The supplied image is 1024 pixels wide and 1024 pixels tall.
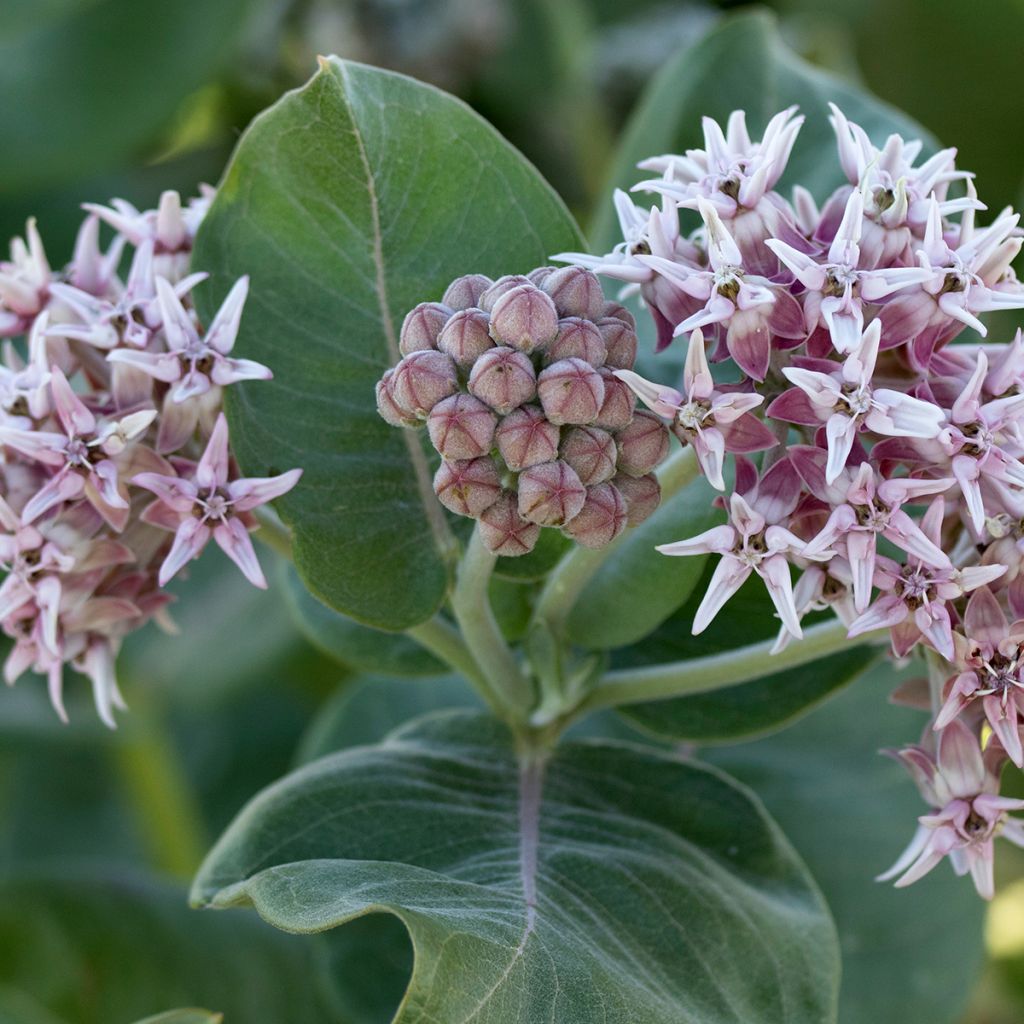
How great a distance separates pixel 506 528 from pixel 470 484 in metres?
0.04

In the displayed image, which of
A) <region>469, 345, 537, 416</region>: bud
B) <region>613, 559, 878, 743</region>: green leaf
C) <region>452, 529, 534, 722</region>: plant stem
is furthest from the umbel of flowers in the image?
<region>613, 559, 878, 743</region>: green leaf

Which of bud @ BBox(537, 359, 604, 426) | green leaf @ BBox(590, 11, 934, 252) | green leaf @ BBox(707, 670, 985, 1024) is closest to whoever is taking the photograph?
bud @ BBox(537, 359, 604, 426)

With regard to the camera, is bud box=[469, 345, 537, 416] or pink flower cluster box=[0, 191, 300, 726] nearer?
bud box=[469, 345, 537, 416]

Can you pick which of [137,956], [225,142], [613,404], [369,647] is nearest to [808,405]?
[613,404]

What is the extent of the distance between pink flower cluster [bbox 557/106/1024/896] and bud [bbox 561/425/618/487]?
0.15 feet

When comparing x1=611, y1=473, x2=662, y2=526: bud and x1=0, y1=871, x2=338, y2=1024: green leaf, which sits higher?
x1=611, y1=473, x2=662, y2=526: bud

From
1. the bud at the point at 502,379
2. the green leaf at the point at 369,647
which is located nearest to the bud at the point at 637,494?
the bud at the point at 502,379

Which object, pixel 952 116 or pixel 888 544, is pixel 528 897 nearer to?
pixel 888 544

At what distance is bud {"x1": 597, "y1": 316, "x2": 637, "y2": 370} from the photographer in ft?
3.49

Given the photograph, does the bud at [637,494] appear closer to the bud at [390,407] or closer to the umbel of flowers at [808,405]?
the umbel of flowers at [808,405]

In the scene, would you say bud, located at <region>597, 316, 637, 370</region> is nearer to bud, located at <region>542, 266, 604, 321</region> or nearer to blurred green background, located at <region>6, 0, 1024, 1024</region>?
bud, located at <region>542, 266, 604, 321</region>

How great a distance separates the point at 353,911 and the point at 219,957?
0.88 m

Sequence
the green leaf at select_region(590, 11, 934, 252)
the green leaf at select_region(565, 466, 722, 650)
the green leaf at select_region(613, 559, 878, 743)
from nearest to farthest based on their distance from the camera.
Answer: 1. the green leaf at select_region(565, 466, 722, 650)
2. the green leaf at select_region(613, 559, 878, 743)
3. the green leaf at select_region(590, 11, 934, 252)

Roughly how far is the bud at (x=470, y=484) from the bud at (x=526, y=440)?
0.02 metres
